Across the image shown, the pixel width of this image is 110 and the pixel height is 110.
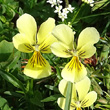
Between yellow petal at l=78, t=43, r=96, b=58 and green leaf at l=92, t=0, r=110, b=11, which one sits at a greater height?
green leaf at l=92, t=0, r=110, b=11

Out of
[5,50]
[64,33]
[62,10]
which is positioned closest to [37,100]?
[5,50]

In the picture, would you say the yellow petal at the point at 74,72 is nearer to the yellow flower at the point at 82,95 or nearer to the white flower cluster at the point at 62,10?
the yellow flower at the point at 82,95

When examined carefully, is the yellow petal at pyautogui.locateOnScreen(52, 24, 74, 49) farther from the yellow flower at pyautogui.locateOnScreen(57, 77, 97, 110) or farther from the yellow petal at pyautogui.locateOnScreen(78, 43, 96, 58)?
the yellow flower at pyautogui.locateOnScreen(57, 77, 97, 110)

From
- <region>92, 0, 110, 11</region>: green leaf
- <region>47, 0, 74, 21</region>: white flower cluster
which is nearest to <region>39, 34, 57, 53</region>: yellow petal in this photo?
<region>47, 0, 74, 21</region>: white flower cluster

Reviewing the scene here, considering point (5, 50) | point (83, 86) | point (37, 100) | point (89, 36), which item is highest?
point (89, 36)

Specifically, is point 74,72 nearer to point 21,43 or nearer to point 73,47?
point 73,47

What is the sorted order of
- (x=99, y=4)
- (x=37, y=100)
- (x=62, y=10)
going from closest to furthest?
(x=37, y=100), (x=62, y=10), (x=99, y=4)

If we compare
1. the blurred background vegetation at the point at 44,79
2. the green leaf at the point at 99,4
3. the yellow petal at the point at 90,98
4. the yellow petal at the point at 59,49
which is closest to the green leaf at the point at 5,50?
the blurred background vegetation at the point at 44,79
